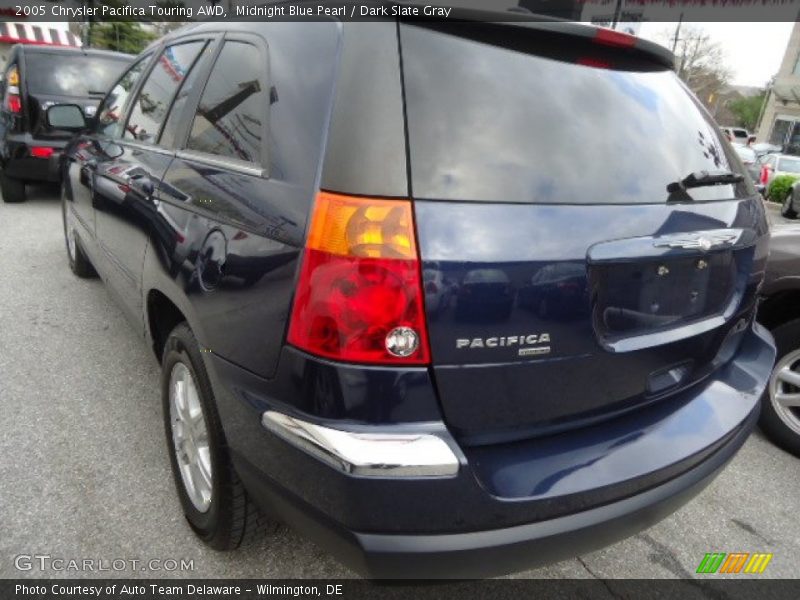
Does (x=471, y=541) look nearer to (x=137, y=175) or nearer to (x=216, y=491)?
(x=216, y=491)

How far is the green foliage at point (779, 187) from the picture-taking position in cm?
1524

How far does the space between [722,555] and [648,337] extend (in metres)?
1.17

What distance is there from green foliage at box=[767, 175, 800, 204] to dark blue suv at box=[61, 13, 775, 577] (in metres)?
16.3

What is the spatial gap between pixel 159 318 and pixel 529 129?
66.4 inches

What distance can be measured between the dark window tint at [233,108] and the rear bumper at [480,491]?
663 mm

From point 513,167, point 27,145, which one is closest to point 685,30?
point 27,145

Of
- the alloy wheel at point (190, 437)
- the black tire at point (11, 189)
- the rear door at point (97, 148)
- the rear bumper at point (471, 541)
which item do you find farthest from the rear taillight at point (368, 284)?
the black tire at point (11, 189)

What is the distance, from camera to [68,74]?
704 centimetres

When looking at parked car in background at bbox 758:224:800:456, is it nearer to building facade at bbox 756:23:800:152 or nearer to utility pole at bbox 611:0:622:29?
utility pole at bbox 611:0:622:29

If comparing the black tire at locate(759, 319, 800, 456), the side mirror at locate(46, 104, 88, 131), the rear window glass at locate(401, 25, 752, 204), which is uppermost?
the rear window glass at locate(401, 25, 752, 204)

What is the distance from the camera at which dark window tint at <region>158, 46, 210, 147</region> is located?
2.25m

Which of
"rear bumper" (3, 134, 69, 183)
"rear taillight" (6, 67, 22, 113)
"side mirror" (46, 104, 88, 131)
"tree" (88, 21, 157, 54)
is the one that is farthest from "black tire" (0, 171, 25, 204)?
"tree" (88, 21, 157, 54)

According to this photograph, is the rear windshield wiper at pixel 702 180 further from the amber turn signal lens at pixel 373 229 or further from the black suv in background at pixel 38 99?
the black suv in background at pixel 38 99

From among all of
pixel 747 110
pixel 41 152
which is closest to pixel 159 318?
pixel 41 152
